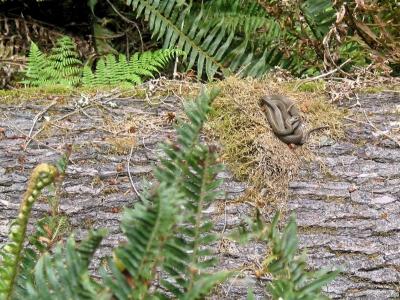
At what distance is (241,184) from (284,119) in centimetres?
39

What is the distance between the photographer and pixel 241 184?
274 centimetres

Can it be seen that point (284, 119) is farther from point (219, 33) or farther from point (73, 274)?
point (73, 274)

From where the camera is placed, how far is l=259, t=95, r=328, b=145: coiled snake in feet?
9.53

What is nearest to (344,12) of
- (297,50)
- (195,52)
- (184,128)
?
(297,50)

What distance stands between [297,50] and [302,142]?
154 centimetres

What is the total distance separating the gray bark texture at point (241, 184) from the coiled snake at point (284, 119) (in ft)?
0.34

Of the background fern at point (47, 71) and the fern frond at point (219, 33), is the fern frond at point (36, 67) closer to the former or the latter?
the background fern at point (47, 71)

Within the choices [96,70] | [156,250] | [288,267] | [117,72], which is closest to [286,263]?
[288,267]

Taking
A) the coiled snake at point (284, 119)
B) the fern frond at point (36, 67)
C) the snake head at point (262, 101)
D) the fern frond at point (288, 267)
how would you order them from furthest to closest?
the fern frond at point (36, 67), the snake head at point (262, 101), the coiled snake at point (284, 119), the fern frond at point (288, 267)

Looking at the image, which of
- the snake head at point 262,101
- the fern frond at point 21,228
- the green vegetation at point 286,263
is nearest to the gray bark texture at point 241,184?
the snake head at point 262,101

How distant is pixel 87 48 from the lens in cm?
543

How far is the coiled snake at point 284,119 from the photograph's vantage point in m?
2.90

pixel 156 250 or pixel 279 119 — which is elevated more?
pixel 156 250

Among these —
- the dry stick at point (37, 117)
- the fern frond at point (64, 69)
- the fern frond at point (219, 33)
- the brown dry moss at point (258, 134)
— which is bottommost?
the fern frond at point (64, 69)
